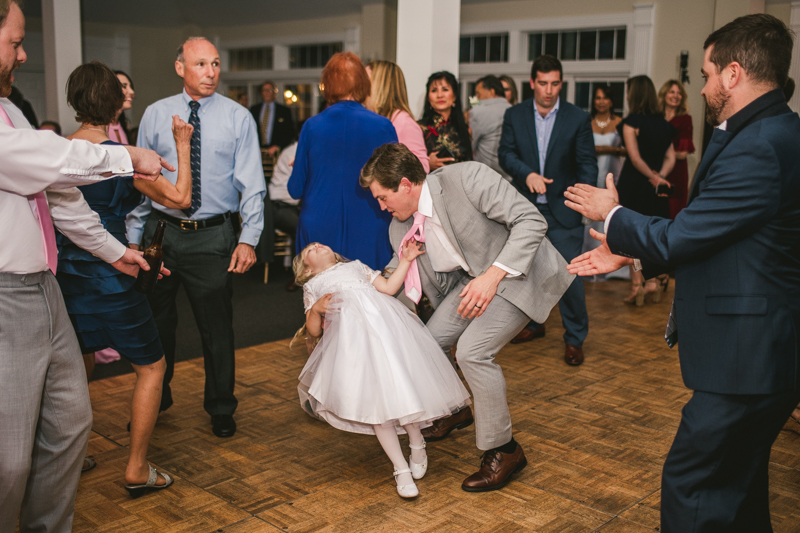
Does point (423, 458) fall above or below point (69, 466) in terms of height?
below

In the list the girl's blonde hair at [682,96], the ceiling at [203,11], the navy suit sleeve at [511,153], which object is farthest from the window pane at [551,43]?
the navy suit sleeve at [511,153]

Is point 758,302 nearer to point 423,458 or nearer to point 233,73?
point 423,458

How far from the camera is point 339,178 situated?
3.20 metres

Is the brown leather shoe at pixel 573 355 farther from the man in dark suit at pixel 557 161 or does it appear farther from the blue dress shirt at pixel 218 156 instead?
the blue dress shirt at pixel 218 156

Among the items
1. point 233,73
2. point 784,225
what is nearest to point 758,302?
point 784,225

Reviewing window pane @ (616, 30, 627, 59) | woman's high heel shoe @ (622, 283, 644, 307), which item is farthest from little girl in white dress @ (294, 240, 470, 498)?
window pane @ (616, 30, 627, 59)

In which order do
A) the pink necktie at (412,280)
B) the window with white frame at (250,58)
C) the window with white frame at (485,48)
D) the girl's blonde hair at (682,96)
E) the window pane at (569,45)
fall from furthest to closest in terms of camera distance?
1. the window with white frame at (250,58)
2. the window with white frame at (485,48)
3. the window pane at (569,45)
4. the girl's blonde hair at (682,96)
5. the pink necktie at (412,280)

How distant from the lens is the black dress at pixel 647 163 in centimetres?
556

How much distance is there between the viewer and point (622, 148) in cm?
632

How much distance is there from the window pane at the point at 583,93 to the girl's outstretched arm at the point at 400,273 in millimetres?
7408

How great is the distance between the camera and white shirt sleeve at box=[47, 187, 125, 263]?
2076 mm

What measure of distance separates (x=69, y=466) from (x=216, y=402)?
119 centimetres

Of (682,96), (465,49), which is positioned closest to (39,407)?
(682,96)

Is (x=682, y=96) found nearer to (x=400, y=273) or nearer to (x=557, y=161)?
(x=557, y=161)
